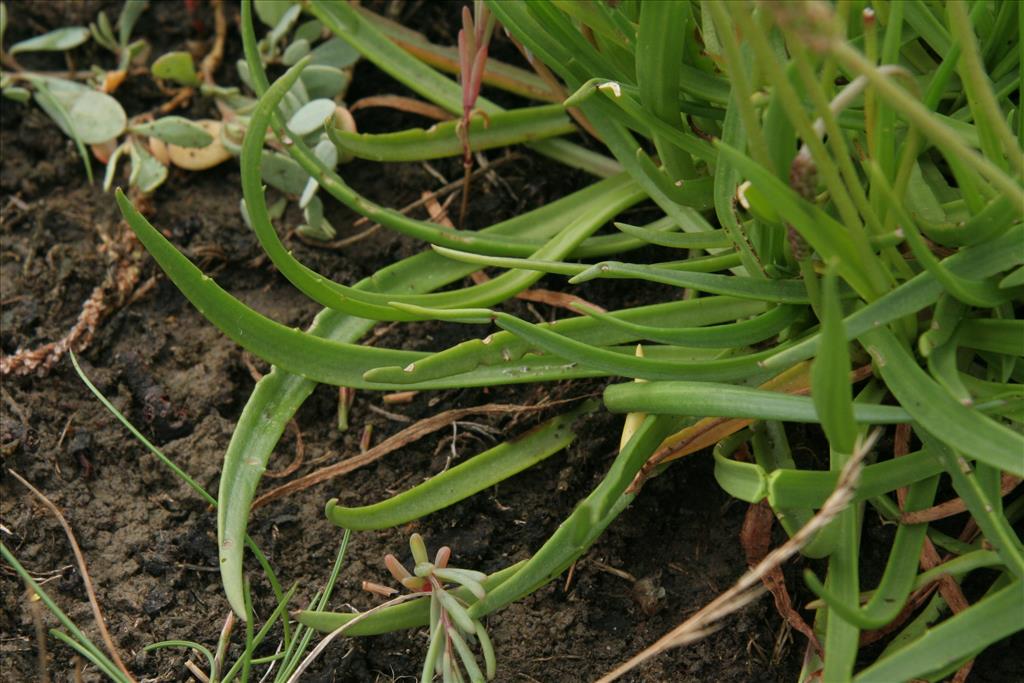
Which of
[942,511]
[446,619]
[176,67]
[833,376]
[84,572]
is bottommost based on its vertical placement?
[84,572]

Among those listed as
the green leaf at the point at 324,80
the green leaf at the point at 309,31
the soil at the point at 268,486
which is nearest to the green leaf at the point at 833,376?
the soil at the point at 268,486

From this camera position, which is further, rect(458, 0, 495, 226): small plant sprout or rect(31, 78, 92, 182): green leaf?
rect(31, 78, 92, 182): green leaf

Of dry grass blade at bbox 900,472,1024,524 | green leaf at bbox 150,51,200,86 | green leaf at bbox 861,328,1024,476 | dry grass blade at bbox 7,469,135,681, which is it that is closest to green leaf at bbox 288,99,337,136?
green leaf at bbox 150,51,200,86

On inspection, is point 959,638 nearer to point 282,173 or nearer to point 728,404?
point 728,404

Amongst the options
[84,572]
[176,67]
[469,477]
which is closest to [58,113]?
[176,67]

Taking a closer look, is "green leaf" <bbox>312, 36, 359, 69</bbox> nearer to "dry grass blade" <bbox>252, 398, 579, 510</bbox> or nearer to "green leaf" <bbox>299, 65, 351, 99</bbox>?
"green leaf" <bbox>299, 65, 351, 99</bbox>

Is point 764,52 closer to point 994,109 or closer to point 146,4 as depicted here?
point 994,109
